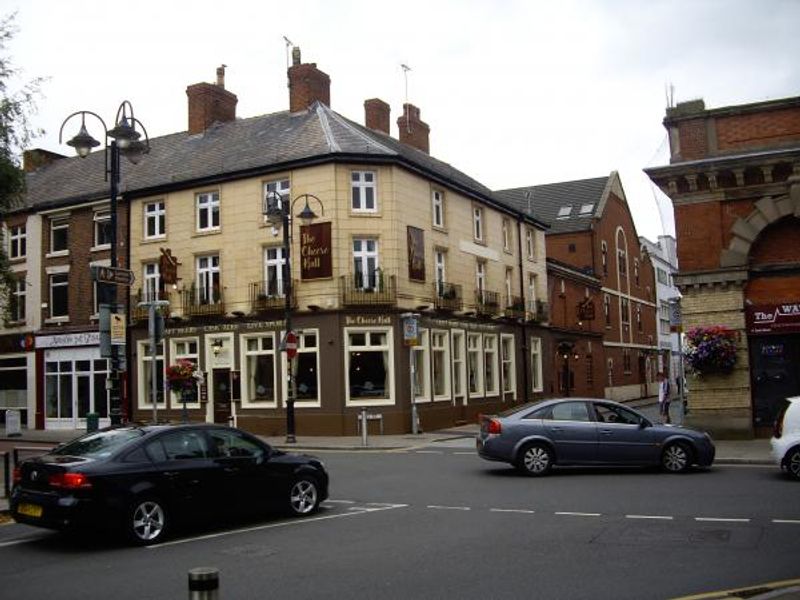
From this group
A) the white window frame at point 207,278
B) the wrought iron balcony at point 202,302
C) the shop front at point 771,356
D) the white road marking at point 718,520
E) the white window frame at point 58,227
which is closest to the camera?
the white road marking at point 718,520

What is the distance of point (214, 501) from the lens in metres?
10.6

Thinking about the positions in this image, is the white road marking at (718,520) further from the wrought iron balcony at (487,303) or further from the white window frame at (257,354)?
the wrought iron balcony at (487,303)

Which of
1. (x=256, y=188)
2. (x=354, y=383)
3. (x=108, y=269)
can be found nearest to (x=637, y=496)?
(x=108, y=269)

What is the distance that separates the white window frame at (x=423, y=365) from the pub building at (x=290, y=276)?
79mm

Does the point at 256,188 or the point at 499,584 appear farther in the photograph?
the point at 256,188

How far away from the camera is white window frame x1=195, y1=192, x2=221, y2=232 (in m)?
31.0

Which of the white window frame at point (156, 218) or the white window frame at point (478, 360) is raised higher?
the white window frame at point (156, 218)

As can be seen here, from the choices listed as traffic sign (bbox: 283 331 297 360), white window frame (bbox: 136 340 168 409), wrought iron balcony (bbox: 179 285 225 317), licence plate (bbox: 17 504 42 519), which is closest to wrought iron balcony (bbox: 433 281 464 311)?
traffic sign (bbox: 283 331 297 360)

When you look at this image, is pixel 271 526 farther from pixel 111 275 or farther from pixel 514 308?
pixel 514 308

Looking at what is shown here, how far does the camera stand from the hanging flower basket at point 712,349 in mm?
19984

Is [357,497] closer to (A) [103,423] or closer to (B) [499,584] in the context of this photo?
(B) [499,584]

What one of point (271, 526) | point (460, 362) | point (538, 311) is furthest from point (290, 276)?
point (271, 526)

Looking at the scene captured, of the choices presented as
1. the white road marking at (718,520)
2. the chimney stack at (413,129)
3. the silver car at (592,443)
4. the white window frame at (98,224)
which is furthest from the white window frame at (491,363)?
the white road marking at (718,520)

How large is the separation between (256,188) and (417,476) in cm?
1671
